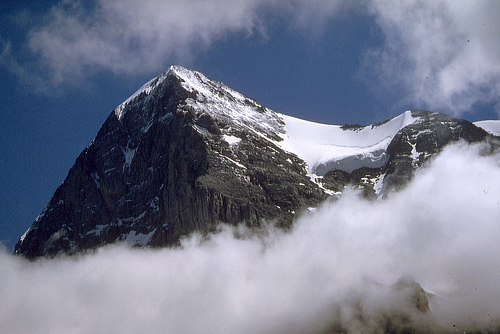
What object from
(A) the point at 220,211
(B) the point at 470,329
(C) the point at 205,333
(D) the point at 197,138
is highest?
(D) the point at 197,138

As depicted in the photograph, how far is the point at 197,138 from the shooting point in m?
198

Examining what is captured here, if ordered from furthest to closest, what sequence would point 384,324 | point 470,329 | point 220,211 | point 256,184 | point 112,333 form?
point 256,184
point 220,211
point 112,333
point 384,324
point 470,329

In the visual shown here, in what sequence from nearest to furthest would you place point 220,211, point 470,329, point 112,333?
point 470,329, point 112,333, point 220,211

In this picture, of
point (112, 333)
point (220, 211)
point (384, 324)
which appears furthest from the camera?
point (220, 211)

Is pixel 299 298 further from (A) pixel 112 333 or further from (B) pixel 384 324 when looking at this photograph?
(A) pixel 112 333

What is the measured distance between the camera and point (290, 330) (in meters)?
148

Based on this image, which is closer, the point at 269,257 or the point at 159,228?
the point at 269,257

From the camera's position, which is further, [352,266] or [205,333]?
[352,266]

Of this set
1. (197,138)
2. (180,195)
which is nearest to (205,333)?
(180,195)

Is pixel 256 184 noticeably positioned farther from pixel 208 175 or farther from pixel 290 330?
pixel 290 330

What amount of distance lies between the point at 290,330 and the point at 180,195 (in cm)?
5467

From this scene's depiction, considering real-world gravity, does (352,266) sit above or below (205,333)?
above

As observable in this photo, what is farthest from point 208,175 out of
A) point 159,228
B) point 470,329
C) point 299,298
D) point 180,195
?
point 470,329

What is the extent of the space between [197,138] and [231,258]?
41.8 m
